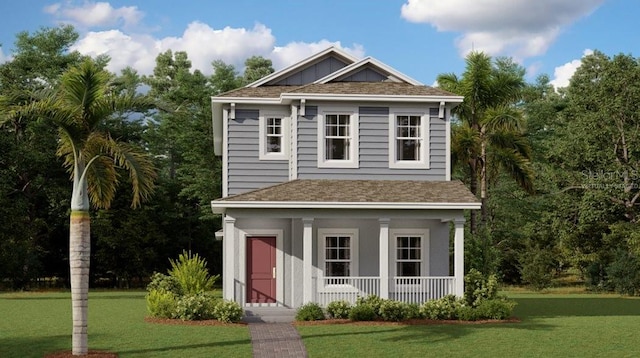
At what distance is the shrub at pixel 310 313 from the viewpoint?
21.8 m

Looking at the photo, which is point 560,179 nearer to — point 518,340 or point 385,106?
point 385,106

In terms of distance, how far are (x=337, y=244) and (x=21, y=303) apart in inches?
529

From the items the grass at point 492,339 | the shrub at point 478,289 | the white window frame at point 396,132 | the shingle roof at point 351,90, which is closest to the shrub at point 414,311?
the grass at point 492,339

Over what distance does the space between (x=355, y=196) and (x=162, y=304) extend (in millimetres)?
6231

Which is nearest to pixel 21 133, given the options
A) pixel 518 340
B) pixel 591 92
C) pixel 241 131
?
pixel 241 131

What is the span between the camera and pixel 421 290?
2361cm

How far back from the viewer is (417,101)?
24.5 m

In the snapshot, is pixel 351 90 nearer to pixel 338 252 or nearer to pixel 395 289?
pixel 338 252

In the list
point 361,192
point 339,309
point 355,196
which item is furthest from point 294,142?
point 339,309

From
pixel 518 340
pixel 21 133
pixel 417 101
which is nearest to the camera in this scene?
pixel 518 340

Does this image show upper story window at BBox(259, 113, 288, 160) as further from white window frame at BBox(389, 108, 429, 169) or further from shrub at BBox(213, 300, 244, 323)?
shrub at BBox(213, 300, 244, 323)

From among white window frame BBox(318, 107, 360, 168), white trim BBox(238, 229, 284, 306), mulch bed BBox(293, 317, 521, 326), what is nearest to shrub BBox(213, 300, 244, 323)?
mulch bed BBox(293, 317, 521, 326)

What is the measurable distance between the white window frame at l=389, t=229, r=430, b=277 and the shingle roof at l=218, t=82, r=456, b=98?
166 inches

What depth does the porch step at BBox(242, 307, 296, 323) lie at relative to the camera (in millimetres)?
22562
